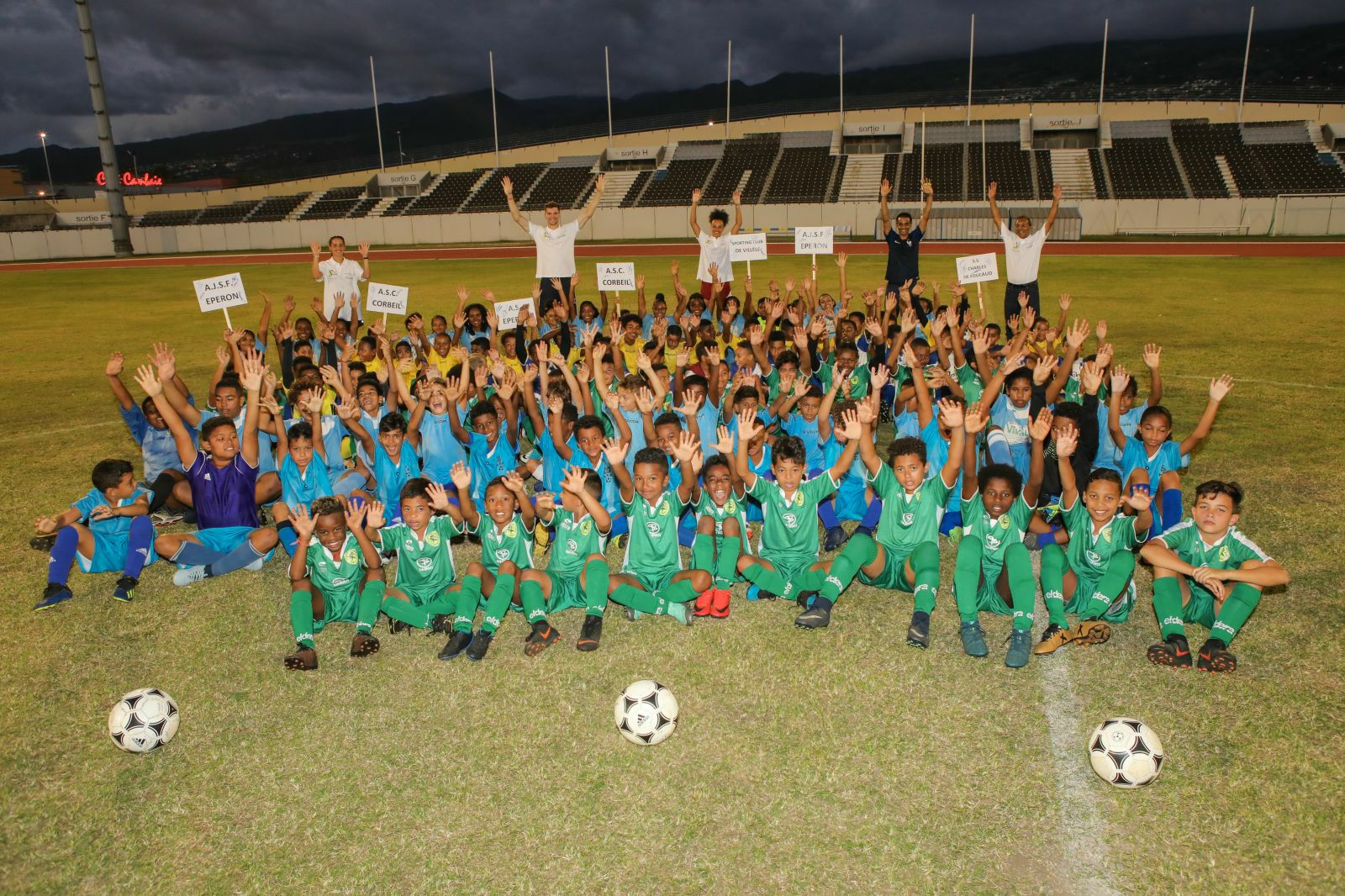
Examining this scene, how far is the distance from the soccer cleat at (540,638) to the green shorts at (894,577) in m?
Answer: 2.51

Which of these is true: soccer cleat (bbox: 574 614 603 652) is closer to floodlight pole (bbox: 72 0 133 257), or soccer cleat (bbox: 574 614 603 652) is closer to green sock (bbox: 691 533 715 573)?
green sock (bbox: 691 533 715 573)

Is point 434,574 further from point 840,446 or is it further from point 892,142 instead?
point 892,142

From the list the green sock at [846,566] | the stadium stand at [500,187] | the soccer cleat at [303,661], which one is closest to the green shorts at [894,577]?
the green sock at [846,566]

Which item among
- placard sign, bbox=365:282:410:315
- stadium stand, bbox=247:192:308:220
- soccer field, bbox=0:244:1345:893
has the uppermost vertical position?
stadium stand, bbox=247:192:308:220

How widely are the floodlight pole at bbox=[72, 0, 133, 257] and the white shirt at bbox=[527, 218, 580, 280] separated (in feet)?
121

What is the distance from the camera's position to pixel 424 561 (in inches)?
242

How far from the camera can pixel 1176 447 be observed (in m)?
7.24

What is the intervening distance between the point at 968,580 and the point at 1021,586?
355 mm

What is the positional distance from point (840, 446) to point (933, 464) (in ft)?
3.01

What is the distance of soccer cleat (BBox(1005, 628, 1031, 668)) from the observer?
5324 mm

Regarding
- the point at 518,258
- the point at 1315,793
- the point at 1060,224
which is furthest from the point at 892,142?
the point at 1315,793

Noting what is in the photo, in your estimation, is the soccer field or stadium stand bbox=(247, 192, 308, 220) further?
stadium stand bbox=(247, 192, 308, 220)

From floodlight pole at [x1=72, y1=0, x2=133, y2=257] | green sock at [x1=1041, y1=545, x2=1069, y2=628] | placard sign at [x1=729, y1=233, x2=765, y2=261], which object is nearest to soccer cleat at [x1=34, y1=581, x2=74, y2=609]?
green sock at [x1=1041, y1=545, x2=1069, y2=628]

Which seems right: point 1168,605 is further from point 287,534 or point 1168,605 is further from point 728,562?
point 287,534
